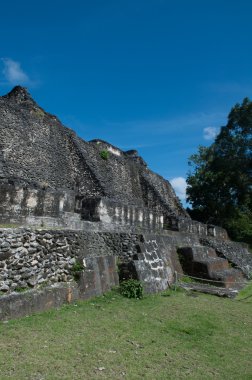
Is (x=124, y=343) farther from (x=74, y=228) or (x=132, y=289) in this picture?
(x=74, y=228)

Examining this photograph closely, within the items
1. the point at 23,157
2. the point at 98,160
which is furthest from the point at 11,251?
the point at 98,160

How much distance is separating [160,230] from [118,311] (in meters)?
5.61

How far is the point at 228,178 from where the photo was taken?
24.6 metres

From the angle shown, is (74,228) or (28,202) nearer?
(28,202)

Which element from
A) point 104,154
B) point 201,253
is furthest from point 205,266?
point 104,154

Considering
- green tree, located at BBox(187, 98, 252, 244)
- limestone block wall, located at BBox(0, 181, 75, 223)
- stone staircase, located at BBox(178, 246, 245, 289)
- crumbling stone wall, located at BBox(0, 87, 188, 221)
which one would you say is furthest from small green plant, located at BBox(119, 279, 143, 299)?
→ green tree, located at BBox(187, 98, 252, 244)

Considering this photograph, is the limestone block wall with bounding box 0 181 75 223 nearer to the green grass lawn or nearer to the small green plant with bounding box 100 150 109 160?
the green grass lawn

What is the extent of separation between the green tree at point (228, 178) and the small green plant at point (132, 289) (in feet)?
59.7

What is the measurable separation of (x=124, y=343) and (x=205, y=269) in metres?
6.02

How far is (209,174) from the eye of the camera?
83.1 feet

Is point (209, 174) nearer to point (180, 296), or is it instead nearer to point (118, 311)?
point (180, 296)

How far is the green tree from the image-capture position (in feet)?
80.0

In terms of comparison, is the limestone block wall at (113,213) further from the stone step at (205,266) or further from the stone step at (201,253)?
the stone step at (205,266)

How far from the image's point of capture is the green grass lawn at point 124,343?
3.15m
